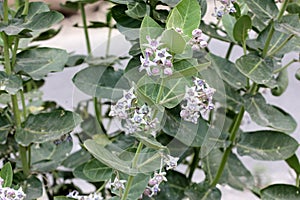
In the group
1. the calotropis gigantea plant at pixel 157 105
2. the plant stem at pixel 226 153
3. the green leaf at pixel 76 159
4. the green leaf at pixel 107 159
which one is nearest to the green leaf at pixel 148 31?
the calotropis gigantea plant at pixel 157 105

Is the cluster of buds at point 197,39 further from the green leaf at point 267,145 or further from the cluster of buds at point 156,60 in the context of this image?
the green leaf at point 267,145

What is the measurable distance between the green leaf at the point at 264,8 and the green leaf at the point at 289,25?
21 mm

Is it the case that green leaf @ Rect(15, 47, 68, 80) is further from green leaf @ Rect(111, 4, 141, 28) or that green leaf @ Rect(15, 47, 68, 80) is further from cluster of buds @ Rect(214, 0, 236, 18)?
cluster of buds @ Rect(214, 0, 236, 18)

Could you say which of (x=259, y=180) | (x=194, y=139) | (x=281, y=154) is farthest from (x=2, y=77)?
(x=259, y=180)

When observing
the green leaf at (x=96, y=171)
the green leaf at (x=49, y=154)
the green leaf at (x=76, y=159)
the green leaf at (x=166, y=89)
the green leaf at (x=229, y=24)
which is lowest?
the green leaf at (x=76, y=159)

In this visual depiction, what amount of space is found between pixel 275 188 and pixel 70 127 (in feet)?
0.97

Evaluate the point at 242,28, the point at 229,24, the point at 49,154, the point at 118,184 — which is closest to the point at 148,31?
the point at 118,184

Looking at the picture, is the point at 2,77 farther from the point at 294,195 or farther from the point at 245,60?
the point at 294,195

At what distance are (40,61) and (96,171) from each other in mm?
179

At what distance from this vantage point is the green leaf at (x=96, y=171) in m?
0.79

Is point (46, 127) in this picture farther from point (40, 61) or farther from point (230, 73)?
point (230, 73)

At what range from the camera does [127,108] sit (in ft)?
1.92

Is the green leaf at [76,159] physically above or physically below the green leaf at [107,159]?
below

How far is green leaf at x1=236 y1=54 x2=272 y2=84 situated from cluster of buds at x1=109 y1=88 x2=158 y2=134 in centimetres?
25
